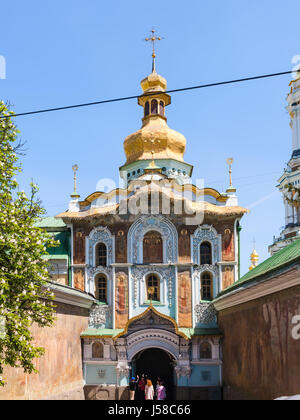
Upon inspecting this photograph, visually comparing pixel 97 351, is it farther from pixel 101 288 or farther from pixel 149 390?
pixel 149 390

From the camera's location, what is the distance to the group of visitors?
21978mm

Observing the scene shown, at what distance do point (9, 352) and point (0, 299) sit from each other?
1218 millimetres

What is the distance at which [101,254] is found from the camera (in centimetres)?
2584

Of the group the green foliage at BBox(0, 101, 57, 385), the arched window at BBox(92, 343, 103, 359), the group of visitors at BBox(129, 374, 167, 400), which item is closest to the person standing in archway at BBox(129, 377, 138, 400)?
the group of visitors at BBox(129, 374, 167, 400)

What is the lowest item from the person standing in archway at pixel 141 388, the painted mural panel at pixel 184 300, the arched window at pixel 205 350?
the person standing in archway at pixel 141 388

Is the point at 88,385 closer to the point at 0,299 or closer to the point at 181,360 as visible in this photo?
the point at 181,360

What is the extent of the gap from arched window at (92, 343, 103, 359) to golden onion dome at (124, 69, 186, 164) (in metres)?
11.2

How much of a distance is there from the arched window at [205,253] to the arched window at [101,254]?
461cm

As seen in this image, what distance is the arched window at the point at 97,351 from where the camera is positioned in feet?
79.2

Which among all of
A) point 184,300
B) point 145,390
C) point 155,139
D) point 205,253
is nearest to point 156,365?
point 184,300

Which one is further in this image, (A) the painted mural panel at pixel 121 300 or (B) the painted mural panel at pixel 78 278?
(B) the painted mural panel at pixel 78 278

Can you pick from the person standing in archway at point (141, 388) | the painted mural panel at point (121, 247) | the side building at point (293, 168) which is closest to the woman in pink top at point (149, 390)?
the person standing in archway at point (141, 388)

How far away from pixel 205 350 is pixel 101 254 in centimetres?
660

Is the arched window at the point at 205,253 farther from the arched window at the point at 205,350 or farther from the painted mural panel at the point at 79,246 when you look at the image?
the painted mural panel at the point at 79,246
